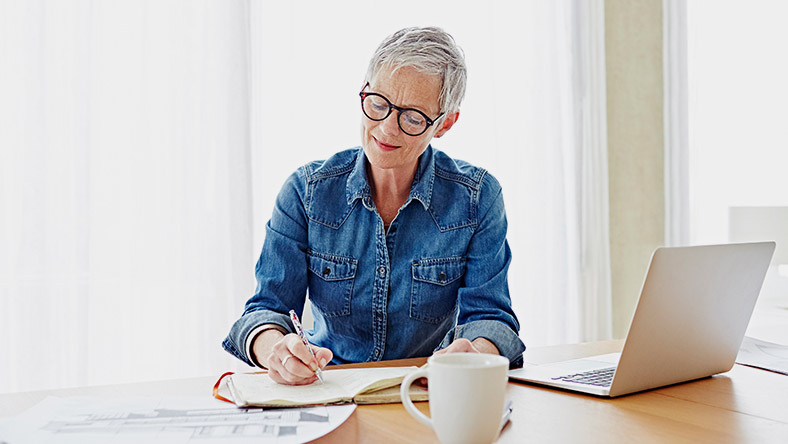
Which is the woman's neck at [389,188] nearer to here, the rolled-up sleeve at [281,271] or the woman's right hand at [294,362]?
the rolled-up sleeve at [281,271]

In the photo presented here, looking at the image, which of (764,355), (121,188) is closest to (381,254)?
(764,355)

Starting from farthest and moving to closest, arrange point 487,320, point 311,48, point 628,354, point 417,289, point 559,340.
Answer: point 559,340, point 311,48, point 417,289, point 487,320, point 628,354

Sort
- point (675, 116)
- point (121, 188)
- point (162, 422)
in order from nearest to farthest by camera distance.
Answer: point (162, 422), point (121, 188), point (675, 116)

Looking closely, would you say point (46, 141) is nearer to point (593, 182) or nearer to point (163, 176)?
point (163, 176)

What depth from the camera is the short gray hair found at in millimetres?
1375

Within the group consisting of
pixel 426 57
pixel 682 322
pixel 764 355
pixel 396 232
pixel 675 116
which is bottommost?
pixel 764 355

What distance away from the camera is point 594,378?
3.59 ft

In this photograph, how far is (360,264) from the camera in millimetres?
1472

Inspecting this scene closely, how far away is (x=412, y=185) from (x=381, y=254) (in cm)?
17

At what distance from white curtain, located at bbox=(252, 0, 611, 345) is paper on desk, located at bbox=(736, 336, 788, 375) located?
1559 millimetres

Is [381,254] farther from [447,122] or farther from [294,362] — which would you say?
[294,362]

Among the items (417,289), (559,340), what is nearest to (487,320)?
(417,289)

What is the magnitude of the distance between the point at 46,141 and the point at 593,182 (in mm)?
2166

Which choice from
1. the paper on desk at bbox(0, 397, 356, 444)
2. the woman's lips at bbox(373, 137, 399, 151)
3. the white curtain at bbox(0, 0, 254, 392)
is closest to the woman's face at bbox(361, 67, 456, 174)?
the woman's lips at bbox(373, 137, 399, 151)
